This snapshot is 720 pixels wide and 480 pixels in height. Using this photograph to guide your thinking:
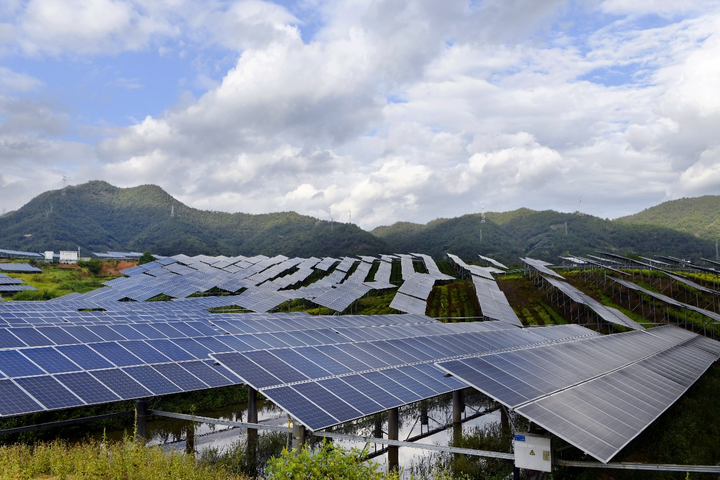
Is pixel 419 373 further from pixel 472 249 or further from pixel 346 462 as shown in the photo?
pixel 472 249

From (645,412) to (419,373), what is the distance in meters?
7.32

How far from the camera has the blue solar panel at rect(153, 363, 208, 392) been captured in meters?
15.7

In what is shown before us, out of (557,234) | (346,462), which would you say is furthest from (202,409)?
(557,234)

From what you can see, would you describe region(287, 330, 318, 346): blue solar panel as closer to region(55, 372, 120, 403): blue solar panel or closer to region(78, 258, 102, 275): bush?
region(55, 372, 120, 403): blue solar panel

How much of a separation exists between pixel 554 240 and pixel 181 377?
16297 cm

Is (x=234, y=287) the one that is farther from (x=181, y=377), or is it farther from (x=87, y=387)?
(x=87, y=387)

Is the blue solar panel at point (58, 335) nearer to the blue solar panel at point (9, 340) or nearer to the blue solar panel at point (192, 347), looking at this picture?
the blue solar panel at point (9, 340)

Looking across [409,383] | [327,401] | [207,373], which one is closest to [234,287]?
[207,373]

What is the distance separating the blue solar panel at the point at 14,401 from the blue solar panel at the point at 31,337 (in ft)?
13.2

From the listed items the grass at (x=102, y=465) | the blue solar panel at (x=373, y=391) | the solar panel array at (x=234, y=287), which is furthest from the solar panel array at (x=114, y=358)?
the solar panel array at (x=234, y=287)

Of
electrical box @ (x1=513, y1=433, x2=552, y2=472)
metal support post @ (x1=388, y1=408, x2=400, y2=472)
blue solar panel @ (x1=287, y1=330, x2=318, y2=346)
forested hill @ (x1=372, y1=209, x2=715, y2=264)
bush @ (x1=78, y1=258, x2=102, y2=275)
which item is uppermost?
forested hill @ (x1=372, y1=209, x2=715, y2=264)

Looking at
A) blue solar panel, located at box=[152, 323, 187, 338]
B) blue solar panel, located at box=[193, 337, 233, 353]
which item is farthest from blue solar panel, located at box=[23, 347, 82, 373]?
blue solar panel, located at box=[152, 323, 187, 338]

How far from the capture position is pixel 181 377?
16234 mm

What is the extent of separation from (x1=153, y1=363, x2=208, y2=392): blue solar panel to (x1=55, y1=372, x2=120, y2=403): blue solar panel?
88.5 inches
